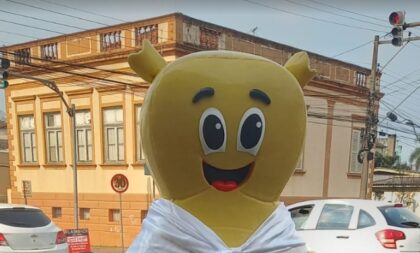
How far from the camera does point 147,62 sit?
254 centimetres

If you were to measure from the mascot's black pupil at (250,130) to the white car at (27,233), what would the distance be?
6.22 m

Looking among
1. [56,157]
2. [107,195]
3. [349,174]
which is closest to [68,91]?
[56,157]

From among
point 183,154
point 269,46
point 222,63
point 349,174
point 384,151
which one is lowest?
point 384,151

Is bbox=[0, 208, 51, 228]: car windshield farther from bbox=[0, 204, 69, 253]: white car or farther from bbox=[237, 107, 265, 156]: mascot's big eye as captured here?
bbox=[237, 107, 265, 156]: mascot's big eye

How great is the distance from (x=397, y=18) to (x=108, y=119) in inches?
328

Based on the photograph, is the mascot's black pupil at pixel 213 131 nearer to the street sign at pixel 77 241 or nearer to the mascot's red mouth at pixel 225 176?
the mascot's red mouth at pixel 225 176

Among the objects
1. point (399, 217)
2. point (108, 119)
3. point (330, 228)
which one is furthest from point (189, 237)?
point (108, 119)

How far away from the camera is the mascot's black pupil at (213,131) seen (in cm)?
224

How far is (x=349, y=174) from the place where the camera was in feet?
60.0

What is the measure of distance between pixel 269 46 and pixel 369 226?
9308 mm

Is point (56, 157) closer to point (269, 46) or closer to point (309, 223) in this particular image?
point (269, 46)

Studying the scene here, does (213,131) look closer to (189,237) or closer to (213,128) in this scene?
(213,128)

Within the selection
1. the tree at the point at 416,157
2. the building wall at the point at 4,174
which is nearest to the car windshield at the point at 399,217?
the building wall at the point at 4,174

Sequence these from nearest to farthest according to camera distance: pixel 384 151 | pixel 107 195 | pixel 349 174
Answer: pixel 107 195 → pixel 349 174 → pixel 384 151
